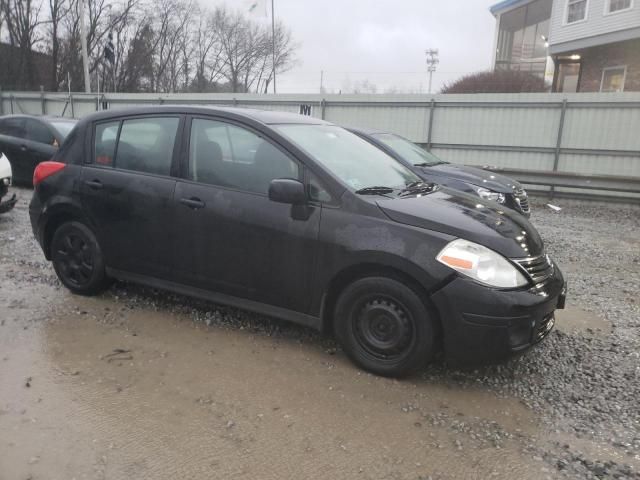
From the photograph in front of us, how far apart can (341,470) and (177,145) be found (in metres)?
2.70

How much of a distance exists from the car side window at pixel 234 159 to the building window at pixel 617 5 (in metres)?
18.1

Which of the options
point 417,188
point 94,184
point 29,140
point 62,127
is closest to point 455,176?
point 417,188

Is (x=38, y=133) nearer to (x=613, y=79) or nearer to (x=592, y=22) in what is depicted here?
(x=592, y=22)

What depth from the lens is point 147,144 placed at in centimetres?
420

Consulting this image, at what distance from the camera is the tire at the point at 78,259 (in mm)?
4461

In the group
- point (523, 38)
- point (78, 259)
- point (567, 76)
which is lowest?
point (78, 259)

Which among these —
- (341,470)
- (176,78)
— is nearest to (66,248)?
(341,470)

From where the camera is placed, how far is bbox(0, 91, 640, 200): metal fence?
→ 37.3 feet

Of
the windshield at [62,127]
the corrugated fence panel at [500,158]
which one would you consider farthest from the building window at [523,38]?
the windshield at [62,127]

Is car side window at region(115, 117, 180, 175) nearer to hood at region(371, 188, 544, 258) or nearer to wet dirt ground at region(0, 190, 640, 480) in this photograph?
wet dirt ground at region(0, 190, 640, 480)

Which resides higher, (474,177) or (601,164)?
(601,164)

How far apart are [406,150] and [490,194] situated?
1620mm

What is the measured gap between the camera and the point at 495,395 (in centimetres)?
323

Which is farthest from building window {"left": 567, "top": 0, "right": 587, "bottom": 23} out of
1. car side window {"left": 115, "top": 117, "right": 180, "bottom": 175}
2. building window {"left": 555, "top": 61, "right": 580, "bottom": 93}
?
car side window {"left": 115, "top": 117, "right": 180, "bottom": 175}
